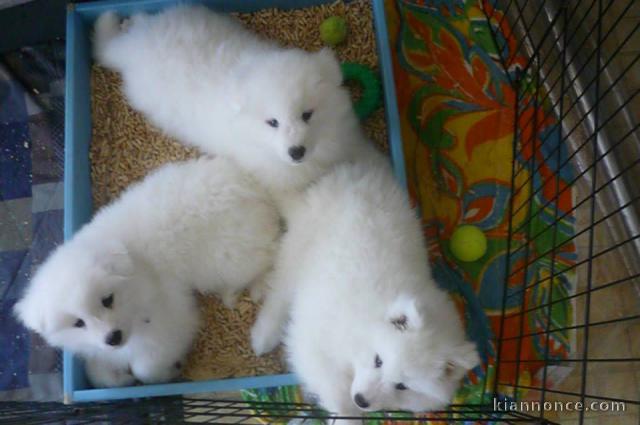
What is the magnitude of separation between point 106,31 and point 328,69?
106cm

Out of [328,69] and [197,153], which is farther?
[197,153]

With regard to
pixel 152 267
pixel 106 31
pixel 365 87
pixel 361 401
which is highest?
pixel 106 31

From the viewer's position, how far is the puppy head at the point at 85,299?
1.69 m

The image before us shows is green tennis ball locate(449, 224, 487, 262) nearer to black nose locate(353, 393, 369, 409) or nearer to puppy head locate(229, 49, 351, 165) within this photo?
puppy head locate(229, 49, 351, 165)

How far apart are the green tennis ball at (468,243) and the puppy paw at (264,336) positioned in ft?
2.70

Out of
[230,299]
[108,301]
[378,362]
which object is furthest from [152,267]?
[378,362]

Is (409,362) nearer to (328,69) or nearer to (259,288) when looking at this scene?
(259,288)

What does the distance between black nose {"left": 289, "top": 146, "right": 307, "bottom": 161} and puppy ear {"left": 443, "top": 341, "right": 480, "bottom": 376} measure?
2.63ft

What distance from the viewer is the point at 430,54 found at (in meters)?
2.62

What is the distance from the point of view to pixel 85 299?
1.69 m

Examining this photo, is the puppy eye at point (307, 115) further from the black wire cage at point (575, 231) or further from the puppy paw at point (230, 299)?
the black wire cage at point (575, 231)

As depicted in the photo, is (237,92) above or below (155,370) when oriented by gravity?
above

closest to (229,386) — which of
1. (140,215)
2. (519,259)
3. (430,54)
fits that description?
(140,215)

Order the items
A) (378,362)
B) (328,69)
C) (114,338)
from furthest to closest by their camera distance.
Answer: (328,69) < (114,338) < (378,362)
